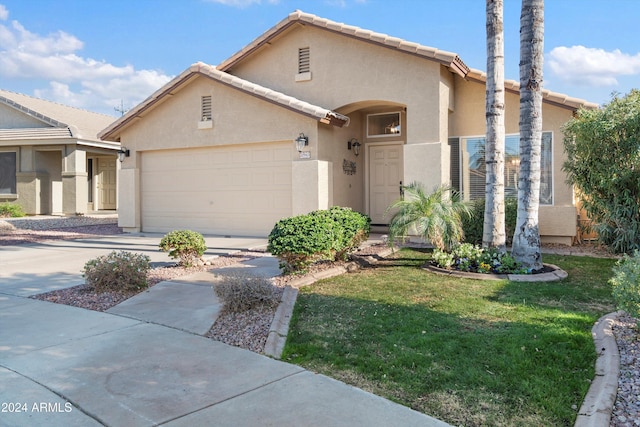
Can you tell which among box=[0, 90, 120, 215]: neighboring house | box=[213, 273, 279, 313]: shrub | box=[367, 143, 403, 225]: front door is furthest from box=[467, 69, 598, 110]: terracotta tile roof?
box=[0, 90, 120, 215]: neighboring house

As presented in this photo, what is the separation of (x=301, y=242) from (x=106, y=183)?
2029 centimetres

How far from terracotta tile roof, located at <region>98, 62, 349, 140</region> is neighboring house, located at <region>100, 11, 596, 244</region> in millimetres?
38

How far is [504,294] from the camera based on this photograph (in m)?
6.52

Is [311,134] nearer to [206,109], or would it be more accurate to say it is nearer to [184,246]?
[206,109]

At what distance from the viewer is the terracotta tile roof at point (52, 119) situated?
20141mm

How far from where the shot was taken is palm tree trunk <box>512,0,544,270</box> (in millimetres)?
7680

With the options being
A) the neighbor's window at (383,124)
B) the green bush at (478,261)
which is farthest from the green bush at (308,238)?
the neighbor's window at (383,124)

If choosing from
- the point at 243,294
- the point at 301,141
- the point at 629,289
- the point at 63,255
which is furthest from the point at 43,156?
the point at 629,289

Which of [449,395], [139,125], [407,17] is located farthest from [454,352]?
[139,125]

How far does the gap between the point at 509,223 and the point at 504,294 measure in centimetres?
443

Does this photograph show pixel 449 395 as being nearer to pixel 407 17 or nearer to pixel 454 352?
pixel 454 352

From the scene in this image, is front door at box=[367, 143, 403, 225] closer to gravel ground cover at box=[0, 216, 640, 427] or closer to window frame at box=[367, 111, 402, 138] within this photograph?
window frame at box=[367, 111, 402, 138]

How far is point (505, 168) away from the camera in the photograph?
11.5 m

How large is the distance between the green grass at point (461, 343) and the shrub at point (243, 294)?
45 centimetres
